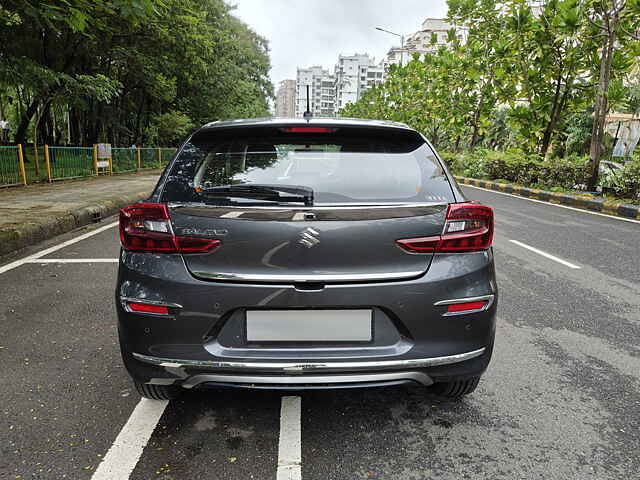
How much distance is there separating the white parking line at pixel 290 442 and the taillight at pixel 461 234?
1.01m

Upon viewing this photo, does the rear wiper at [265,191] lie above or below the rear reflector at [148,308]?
above

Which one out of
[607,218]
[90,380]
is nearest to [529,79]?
[607,218]

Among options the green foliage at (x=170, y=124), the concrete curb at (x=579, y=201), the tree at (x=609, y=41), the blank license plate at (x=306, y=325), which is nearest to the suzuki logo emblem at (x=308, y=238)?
the blank license plate at (x=306, y=325)

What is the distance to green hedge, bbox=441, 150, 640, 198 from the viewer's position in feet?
37.5

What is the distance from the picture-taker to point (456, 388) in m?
2.47

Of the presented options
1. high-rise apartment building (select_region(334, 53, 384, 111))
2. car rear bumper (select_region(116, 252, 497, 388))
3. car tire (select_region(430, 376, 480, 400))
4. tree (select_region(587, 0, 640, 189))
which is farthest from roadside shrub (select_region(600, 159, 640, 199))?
high-rise apartment building (select_region(334, 53, 384, 111))

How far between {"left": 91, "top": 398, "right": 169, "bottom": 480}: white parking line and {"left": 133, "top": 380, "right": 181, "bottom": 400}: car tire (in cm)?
11

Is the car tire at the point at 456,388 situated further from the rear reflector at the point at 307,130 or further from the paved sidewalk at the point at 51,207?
the paved sidewalk at the point at 51,207

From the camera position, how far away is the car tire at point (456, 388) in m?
2.44

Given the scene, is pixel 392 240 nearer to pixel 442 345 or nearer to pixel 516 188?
pixel 442 345

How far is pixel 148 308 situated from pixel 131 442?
25.3 inches

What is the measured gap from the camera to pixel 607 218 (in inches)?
386

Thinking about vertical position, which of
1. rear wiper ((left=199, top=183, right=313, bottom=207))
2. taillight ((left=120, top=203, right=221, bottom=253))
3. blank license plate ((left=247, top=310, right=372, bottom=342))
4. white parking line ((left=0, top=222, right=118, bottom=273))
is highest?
rear wiper ((left=199, top=183, right=313, bottom=207))

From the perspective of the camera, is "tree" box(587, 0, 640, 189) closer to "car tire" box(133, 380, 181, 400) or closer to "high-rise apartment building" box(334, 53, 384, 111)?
"car tire" box(133, 380, 181, 400)
